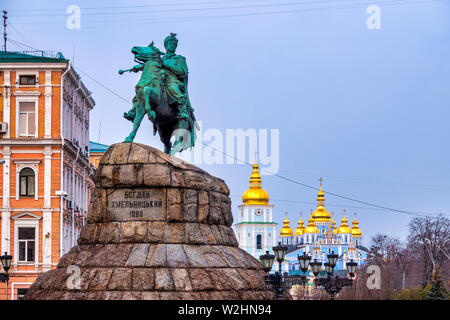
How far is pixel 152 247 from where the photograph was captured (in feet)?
Result: 63.2

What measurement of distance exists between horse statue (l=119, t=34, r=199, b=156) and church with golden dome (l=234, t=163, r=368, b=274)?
102 meters

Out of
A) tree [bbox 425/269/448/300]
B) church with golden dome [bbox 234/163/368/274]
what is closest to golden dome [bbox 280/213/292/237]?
church with golden dome [bbox 234/163/368/274]

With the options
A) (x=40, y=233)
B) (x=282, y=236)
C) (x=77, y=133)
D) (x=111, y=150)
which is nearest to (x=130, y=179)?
(x=111, y=150)

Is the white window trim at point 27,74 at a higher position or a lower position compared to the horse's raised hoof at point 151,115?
higher

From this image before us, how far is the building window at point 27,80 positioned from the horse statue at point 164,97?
18524 millimetres

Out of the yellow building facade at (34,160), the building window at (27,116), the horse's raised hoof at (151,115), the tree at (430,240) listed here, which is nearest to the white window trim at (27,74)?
the yellow building facade at (34,160)

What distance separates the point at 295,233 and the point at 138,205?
130 meters

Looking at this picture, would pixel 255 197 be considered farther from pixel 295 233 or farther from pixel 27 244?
pixel 27 244

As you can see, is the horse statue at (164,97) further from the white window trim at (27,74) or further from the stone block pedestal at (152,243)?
the white window trim at (27,74)

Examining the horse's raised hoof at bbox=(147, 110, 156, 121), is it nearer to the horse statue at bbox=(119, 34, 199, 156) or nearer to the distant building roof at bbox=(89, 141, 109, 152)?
the horse statue at bbox=(119, 34, 199, 156)

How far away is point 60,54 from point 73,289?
24.1 m

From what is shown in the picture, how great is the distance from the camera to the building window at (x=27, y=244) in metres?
39.1

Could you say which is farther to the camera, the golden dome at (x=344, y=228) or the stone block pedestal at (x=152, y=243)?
the golden dome at (x=344, y=228)

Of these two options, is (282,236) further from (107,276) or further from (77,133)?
(107,276)
